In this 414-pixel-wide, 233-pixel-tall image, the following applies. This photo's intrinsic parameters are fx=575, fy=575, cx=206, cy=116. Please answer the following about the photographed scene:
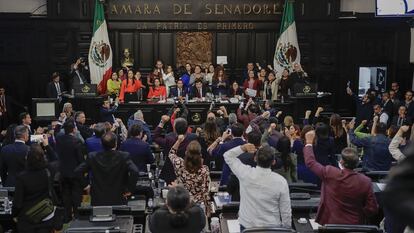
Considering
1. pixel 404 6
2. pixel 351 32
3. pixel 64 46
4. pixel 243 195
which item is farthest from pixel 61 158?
pixel 351 32

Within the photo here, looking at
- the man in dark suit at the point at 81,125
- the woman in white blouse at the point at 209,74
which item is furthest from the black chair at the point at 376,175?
the woman in white blouse at the point at 209,74

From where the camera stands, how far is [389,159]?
7.94 m

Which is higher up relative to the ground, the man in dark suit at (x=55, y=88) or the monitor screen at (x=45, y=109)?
the man in dark suit at (x=55, y=88)

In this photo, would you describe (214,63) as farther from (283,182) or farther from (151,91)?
(283,182)

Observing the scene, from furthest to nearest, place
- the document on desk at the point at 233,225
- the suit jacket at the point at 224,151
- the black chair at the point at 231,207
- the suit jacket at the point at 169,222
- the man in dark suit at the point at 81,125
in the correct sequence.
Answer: the man in dark suit at the point at 81,125
the suit jacket at the point at 224,151
the black chair at the point at 231,207
the document on desk at the point at 233,225
the suit jacket at the point at 169,222

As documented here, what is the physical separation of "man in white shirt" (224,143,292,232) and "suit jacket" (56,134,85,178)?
3293 mm

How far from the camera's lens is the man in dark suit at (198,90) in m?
15.8

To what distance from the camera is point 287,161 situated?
269 inches

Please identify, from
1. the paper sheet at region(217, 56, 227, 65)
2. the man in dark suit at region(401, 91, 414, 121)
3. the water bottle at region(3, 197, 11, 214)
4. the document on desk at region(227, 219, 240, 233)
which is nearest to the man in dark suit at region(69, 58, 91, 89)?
the paper sheet at region(217, 56, 227, 65)

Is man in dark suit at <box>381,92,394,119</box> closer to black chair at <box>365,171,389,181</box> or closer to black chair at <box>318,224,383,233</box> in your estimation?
black chair at <box>365,171,389,181</box>

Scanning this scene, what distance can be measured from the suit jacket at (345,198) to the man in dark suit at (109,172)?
194cm

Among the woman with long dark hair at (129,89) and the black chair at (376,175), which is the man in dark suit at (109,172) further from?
the woman with long dark hair at (129,89)

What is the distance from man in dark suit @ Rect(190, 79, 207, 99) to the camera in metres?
15.8

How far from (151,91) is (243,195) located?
36.8ft
